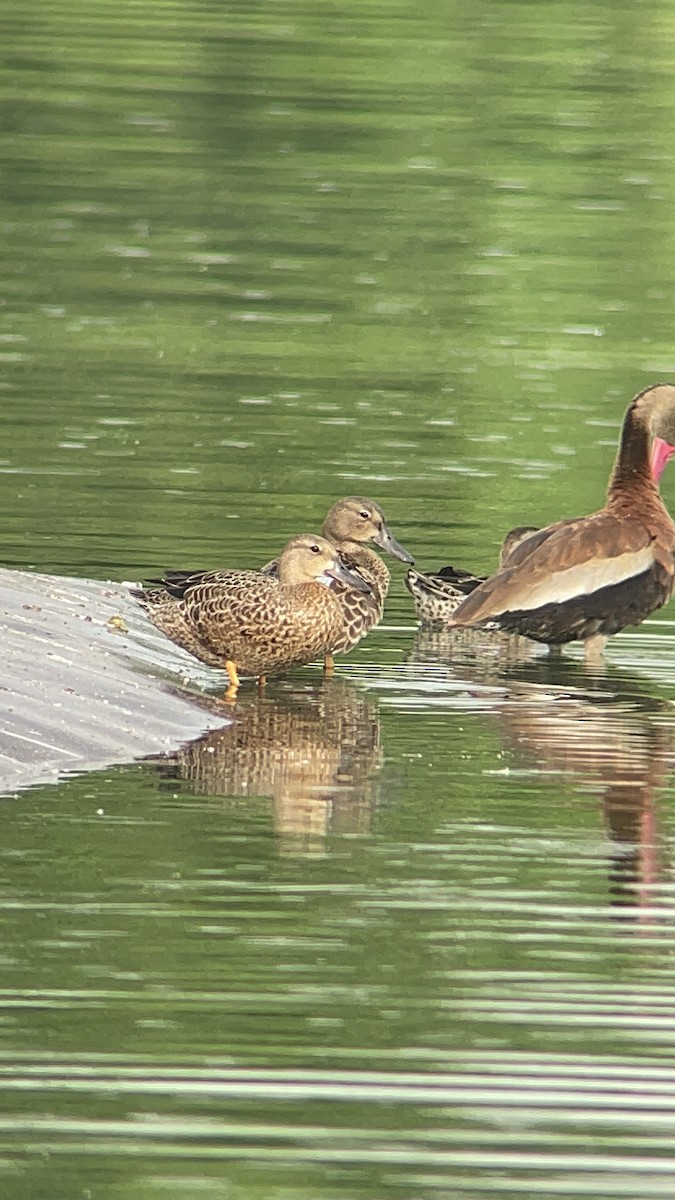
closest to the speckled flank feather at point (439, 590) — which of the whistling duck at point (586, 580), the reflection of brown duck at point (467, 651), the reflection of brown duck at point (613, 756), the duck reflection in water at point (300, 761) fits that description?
the reflection of brown duck at point (467, 651)

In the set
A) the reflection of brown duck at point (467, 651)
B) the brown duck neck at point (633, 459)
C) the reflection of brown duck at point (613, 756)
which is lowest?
the reflection of brown duck at point (467, 651)

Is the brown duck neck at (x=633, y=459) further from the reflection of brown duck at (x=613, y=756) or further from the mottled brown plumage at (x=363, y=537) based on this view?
the reflection of brown duck at (x=613, y=756)

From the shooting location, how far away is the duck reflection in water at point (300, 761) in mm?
10789

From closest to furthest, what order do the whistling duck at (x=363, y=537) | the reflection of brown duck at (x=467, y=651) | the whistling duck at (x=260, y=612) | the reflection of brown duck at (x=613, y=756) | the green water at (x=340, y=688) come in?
the green water at (x=340, y=688)
the reflection of brown duck at (x=613, y=756)
the whistling duck at (x=260, y=612)
the reflection of brown duck at (x=467, y=651)
the whistling duck at (x=363, y=537)

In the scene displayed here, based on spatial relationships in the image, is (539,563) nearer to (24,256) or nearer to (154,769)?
(154,769)

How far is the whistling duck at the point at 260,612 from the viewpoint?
13.5 metres

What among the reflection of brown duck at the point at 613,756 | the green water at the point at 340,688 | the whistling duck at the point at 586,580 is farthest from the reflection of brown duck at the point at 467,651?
the reflection of brown duck at the point at 613,756

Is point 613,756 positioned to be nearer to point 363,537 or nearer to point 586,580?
point 586,580

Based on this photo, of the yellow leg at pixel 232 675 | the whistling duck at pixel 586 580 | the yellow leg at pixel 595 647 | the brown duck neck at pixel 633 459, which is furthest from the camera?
the brown duck neck at pixel 633 459

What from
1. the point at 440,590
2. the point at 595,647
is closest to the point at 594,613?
the point at 595,647

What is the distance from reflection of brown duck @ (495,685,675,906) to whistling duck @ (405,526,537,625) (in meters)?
1.35

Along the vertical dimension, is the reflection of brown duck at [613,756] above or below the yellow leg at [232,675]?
above

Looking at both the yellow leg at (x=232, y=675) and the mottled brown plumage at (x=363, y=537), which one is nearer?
the yellow leg at (x=232, y=675)

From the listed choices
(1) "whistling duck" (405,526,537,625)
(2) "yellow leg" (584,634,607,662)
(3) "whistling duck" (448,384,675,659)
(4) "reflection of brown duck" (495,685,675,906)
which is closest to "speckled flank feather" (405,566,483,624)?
(1) "whistling duck" (405,526,537,625)
